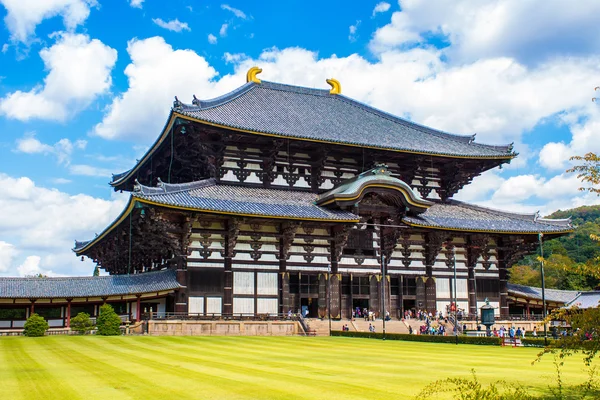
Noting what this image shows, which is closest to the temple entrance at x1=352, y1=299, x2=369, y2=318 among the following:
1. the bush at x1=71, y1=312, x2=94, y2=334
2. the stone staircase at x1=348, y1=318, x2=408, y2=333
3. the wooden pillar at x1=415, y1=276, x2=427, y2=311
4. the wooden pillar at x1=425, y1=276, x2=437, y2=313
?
the stone staircase at x1=348, y1=318, x2=408, y2=333

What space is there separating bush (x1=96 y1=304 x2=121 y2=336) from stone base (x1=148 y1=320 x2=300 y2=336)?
2134mm

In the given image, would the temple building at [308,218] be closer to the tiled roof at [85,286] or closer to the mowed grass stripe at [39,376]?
the tiled roof at [85,286]

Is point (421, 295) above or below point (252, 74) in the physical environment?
below

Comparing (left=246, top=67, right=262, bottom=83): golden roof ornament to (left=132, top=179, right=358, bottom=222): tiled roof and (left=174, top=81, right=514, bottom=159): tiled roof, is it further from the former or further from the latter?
(left=132, top=179, right=358, bottom=222): tiled roof

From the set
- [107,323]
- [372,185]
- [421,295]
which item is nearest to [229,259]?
[107,323]

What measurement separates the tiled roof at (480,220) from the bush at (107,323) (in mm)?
23588

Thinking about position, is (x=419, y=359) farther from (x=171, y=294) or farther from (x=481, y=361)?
(x=171, y=294)

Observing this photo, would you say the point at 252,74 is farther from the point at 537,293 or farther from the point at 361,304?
the point at 537,293

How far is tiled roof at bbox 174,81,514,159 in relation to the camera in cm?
5094

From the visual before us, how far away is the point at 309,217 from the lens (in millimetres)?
46188

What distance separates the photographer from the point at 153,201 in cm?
4119

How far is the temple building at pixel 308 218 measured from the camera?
45.8 meters

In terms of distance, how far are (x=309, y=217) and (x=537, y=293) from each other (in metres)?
27.9

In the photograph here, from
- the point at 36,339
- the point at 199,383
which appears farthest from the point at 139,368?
the point at 36,339
